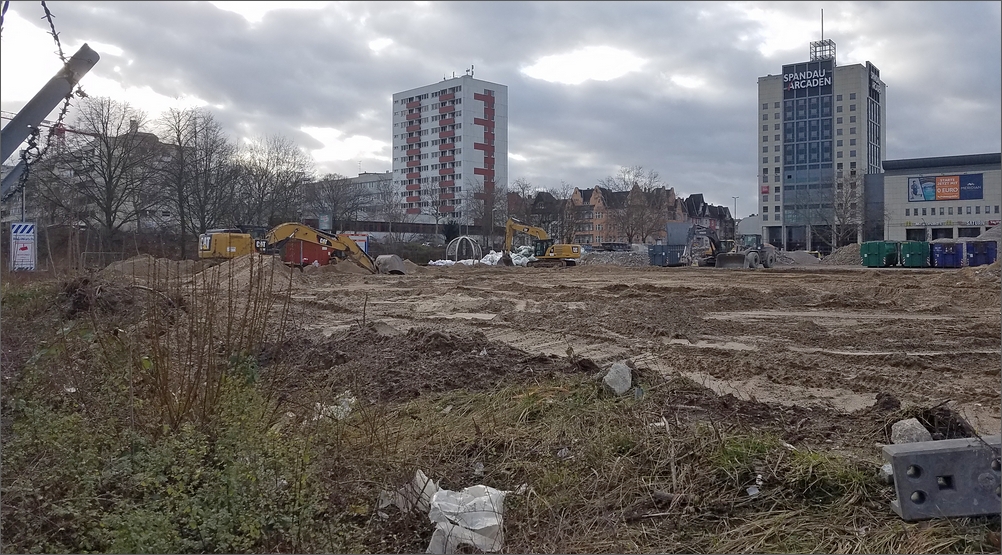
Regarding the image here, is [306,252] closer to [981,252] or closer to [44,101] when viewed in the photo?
[44,101]

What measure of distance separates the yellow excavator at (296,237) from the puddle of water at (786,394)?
24.4 meters

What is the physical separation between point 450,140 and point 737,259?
84466mm

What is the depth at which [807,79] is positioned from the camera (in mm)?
112875

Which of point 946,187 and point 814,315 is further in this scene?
point 946,187

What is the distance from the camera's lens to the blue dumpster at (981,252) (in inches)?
1576

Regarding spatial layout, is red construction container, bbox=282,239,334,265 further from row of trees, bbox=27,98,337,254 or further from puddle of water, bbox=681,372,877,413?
puddle of water, bbox=681,372,877,413

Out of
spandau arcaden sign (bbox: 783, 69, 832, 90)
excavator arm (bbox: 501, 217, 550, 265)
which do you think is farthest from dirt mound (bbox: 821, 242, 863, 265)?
spandau arcaden sign (bbox: 783, 69, 832, 90)

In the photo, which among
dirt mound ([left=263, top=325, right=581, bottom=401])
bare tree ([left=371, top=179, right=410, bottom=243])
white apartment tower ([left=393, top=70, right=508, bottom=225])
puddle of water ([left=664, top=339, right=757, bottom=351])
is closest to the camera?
dirt mound ([left=263, top=325, right=581, bottom=401])

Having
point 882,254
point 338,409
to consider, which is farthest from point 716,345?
point 882,254

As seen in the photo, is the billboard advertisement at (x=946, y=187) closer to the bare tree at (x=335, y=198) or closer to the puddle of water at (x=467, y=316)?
the bare tree at (x=335, y=198)

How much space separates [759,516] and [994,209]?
102 meters

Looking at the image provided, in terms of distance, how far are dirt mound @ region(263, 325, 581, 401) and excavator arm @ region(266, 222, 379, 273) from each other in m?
21.2

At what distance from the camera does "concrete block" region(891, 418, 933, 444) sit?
474cm

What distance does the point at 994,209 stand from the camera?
8869 cm
